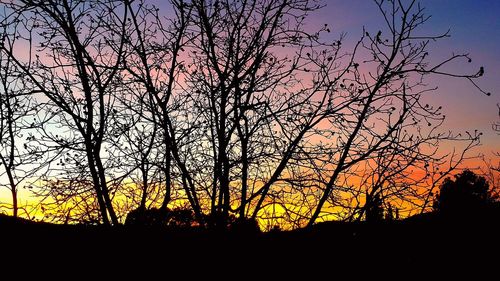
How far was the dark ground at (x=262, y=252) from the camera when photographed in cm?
502

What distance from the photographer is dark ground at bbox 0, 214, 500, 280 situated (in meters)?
5.02

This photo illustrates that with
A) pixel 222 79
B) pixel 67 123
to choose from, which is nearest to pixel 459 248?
pixel 222 79

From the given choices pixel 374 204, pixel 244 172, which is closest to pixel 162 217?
pixel 244 172

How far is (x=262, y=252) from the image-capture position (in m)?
5.50

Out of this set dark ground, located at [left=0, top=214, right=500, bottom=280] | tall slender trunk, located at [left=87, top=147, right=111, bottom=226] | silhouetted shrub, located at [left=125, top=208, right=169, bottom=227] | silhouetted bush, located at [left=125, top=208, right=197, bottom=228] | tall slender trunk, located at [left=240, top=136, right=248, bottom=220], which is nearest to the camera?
dark ground, located at [left=0, top=214, right=500, bottom=280]

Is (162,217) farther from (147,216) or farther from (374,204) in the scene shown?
(374,204)

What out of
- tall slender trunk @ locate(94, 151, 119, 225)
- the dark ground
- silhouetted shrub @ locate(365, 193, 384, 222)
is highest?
tall slender trunk @ locate(94, 151, 119, 225)

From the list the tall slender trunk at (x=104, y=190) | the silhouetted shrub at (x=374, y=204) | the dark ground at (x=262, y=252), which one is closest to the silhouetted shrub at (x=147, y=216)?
the tall slender trunk at (x=104, y=190)

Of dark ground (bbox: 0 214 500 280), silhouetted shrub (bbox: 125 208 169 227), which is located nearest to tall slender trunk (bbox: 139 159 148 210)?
silhouetted shrub (bbox: 125 208 169 227)

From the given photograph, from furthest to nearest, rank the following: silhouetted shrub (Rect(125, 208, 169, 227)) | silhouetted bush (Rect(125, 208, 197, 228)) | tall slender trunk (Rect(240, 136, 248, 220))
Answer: tall slender trunk (Rect(240, 136, 248, 220)) → silhouetted bush (Rect(125, 208, 197, 228)) → silhouetted shrub (Rect(125, 208, 169, 227))

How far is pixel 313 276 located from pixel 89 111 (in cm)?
577

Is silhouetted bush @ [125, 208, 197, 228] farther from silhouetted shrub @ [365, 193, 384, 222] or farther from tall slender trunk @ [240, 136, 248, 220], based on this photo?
silhouetted shrub @ [365, 193, 384, 222]

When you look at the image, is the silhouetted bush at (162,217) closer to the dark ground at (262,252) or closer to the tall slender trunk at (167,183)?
the tall slender trunk at (167,183)

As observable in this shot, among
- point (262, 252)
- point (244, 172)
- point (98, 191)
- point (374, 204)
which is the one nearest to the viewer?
point (262, 252)
